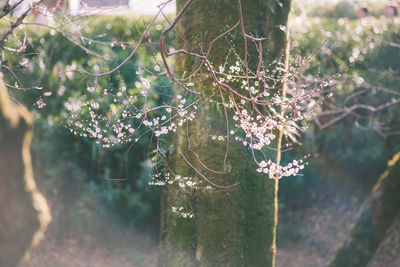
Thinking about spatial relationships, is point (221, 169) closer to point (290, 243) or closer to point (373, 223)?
point (373, 223)

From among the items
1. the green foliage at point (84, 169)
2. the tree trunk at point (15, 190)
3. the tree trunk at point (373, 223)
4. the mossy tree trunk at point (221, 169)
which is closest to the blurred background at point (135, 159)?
the green foliage at point (84, 169)

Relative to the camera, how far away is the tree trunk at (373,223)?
4.00 metres

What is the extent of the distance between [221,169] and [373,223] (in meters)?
2.10

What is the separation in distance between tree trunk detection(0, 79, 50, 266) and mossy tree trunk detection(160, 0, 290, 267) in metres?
2.21

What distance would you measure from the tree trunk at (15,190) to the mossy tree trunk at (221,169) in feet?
7.26

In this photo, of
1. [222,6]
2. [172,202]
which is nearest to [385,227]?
[172,202]

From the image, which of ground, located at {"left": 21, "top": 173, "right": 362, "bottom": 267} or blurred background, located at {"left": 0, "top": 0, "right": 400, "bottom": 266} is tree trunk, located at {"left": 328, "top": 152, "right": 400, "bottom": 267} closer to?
ground, located at {"left": 21, "top": 173, "right": 362, "bottom": 267}

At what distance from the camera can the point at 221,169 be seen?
9.96 ft

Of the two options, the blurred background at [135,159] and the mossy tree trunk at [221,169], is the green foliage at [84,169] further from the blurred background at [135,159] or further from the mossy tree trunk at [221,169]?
the mossy tree trunk at [221,169]

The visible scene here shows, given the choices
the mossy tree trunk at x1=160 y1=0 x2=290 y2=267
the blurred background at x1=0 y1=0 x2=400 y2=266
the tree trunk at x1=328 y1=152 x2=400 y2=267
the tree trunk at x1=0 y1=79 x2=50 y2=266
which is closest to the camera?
the mossy tree trunk at x1=160 y1=0 x2=290 y2=267

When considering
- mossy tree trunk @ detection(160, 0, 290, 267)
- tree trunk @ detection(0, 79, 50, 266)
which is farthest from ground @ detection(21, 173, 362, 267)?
mossy tree trunk @ detection(160, 0, 290, 267)

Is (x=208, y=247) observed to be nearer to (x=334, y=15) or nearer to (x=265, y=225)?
(x=265, y=225)

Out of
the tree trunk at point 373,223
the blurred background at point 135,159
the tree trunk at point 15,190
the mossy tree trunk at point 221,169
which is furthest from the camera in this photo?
the blurred background at point 135,159

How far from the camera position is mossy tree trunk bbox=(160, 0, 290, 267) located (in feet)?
9.89
